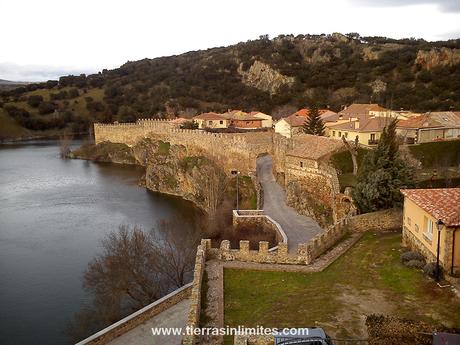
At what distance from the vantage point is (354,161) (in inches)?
1040

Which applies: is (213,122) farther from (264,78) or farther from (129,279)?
(264,78)

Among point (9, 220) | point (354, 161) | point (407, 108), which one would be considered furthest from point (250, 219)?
point (407, 108)

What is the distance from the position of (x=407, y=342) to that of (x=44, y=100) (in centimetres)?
10440

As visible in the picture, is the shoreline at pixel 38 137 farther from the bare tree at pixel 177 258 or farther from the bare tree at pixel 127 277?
the bare tree at pixel 127 277

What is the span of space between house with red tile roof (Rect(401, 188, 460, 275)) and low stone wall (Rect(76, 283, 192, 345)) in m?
8.79

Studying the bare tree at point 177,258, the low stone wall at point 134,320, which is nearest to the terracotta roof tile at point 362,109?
the bare tree at point 177,258

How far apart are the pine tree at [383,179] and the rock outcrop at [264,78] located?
2404 inches

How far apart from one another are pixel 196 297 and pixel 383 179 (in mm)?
9999

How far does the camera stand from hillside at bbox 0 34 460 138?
199ft

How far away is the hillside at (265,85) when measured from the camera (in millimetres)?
60750

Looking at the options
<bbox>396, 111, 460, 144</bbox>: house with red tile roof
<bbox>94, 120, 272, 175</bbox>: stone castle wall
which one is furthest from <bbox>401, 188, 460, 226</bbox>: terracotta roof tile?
<bbox>94, 120, 272, 175</bbox>: stone castle wall

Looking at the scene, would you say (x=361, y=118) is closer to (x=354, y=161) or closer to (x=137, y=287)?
(x=354, y=161)

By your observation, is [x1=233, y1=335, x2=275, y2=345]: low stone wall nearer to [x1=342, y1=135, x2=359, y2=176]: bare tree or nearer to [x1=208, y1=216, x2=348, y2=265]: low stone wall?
[x1=208, y1=216, x2=348, y2=265]: low stone wall

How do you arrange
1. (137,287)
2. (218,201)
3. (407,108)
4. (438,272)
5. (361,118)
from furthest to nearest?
(407,108), (361,118), (218,201), (137,287), (438,272)
